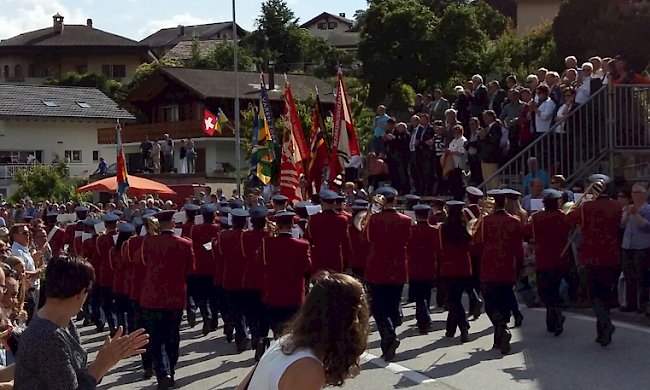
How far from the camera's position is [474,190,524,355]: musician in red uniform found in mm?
11227

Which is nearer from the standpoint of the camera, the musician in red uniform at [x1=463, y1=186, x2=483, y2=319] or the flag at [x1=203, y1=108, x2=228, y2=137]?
the musician in red uniform at [x1=463, y1=186, x2=483, y2=319]

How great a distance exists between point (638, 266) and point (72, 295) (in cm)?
919

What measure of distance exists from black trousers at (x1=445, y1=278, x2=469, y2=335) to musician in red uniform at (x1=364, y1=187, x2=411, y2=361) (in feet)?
2.67

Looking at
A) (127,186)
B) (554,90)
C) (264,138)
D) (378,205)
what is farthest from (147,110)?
(378,205)

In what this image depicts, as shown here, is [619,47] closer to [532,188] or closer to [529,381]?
[532,188]

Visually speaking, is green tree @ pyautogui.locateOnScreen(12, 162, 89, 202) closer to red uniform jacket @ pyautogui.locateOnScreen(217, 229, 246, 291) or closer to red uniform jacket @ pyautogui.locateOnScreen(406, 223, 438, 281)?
red uniform jacket @ pyautogui.locateOnScreen(217, 229, 246, 291)

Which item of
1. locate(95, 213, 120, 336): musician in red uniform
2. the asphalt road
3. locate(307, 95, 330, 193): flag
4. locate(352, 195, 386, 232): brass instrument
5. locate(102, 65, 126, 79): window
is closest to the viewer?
the asphalt road

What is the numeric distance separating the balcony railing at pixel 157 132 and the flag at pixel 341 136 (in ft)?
100

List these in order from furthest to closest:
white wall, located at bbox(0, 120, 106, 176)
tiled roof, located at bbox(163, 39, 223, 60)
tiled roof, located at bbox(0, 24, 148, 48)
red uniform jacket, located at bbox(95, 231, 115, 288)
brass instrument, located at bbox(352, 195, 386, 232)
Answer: tiled roof, located at bbox(163, 39, 223, 60), tiled roof, located at bbox(0, 24, 148, 48), white wall, located at bbox(0, 120, 106, 176), red uniform jacket, located at bbox(95, 231, 115, 288), brass instrument, located at bbox(352, 195, 386, 232)

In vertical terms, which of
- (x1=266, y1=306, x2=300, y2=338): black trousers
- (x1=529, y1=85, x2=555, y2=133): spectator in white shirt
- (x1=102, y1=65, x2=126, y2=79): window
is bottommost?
(x1=266, y1=306, x2=300, y2=338): black trousers

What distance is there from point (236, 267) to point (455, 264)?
277 centimetres

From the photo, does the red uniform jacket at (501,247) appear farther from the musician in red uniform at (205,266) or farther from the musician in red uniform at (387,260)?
the musician in red uniform at (205,266)

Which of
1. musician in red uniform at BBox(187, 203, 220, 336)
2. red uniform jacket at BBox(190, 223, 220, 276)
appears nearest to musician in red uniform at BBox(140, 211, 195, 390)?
musician in red uniform at BBox(187, 203, 220, 336)

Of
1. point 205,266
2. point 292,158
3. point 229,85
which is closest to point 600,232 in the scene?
point 205,266
